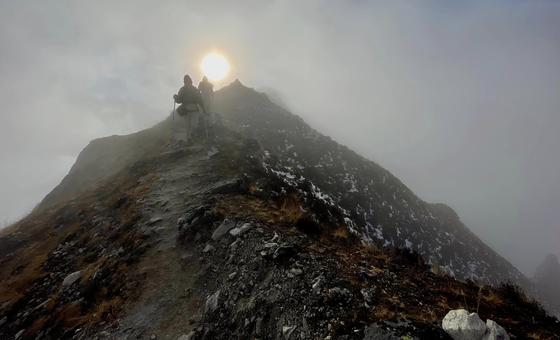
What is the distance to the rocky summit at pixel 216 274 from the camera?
6773mm

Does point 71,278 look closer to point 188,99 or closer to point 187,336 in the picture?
point 187,336

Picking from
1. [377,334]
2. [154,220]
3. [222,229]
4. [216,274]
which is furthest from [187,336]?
[154,220]

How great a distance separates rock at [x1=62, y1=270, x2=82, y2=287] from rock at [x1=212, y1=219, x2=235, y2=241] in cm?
516

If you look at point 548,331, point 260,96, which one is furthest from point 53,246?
point 260,96

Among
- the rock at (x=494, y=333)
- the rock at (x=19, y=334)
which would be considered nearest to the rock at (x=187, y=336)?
the rock at (x=19, y=334)

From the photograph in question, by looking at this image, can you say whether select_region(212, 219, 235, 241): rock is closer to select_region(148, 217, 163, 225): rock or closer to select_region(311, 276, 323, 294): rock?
select_region(148, 217, 163, 225): rock

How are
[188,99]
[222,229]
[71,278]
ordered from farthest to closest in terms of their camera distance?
[188,99]
[71,278]
[222,229]

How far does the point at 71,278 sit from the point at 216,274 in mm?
5961

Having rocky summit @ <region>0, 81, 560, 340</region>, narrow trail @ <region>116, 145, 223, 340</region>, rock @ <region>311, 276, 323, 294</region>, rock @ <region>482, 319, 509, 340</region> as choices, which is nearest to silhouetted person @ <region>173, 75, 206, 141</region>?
rocky summit @ <region>0, 81, 560, 340</region>

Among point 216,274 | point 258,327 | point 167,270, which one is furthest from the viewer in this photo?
point 167,270

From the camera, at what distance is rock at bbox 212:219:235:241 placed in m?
10.9

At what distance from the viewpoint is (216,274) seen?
30.9 feet

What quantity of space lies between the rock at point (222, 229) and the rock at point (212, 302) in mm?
2503

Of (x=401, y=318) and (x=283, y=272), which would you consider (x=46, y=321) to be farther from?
(x=401, y=318)
